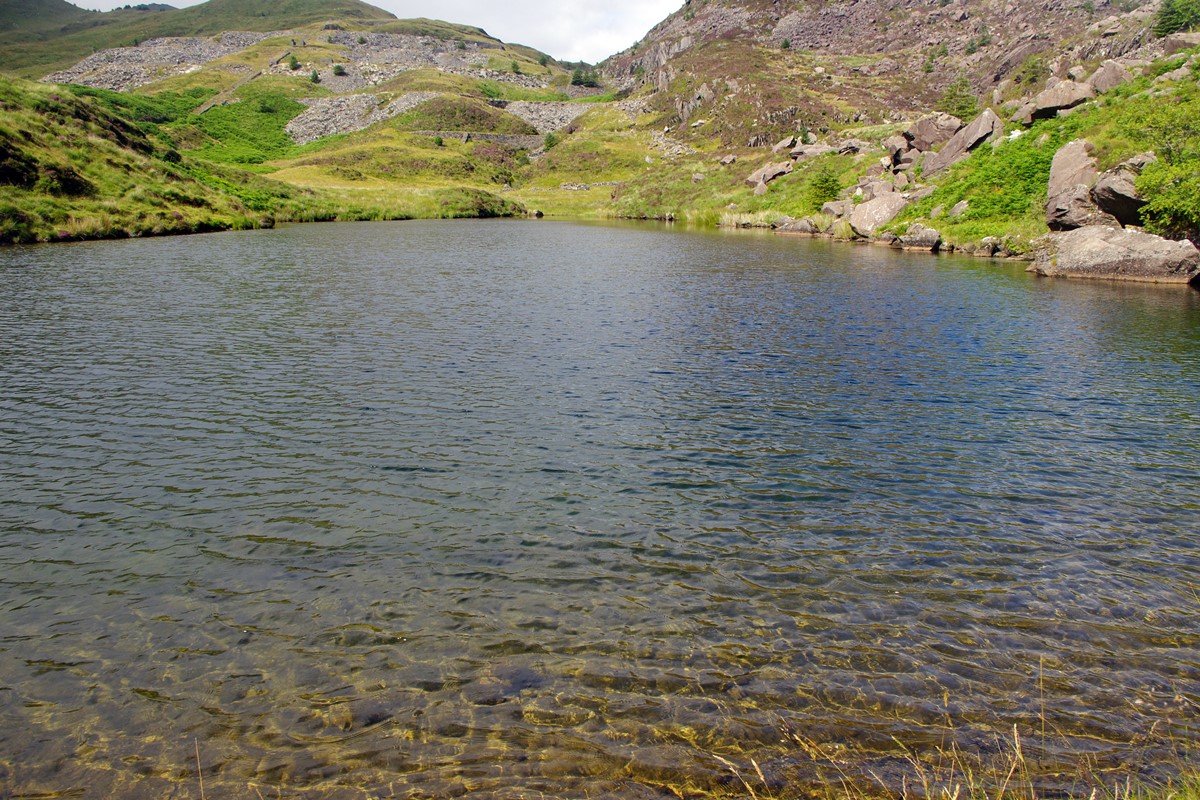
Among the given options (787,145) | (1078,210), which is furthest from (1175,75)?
(787,145)

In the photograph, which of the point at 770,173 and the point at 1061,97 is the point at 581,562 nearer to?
the point at 1061,97

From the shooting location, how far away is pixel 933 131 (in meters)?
78.0

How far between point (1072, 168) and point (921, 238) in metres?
12.6

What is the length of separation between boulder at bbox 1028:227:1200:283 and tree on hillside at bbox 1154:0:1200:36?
6766cm

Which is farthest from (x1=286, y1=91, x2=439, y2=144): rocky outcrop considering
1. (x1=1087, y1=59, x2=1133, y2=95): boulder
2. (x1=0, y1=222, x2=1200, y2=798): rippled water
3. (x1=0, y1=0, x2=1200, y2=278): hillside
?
(x1=0, y1=222, x2=1200, y2=798): rippled water

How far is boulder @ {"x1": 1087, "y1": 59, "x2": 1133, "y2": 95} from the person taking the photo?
57188mm

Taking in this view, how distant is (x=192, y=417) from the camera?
16.2 m

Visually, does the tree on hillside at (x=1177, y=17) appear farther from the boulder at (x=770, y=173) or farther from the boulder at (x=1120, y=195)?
the boulder at (x=1120, y=195)

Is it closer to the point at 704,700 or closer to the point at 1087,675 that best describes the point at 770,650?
the point at 704,700

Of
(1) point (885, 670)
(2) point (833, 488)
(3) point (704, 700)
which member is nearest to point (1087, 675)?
(1) point (885, 670)

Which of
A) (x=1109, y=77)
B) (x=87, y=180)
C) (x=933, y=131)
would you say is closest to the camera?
(x=1109, y=77)

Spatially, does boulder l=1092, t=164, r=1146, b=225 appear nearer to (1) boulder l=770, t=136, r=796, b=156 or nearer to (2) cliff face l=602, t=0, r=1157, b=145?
(1) boulder l=770, t=136, r=796, b=156

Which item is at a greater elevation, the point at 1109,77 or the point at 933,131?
the point at 933,131

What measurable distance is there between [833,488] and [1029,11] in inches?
9921
